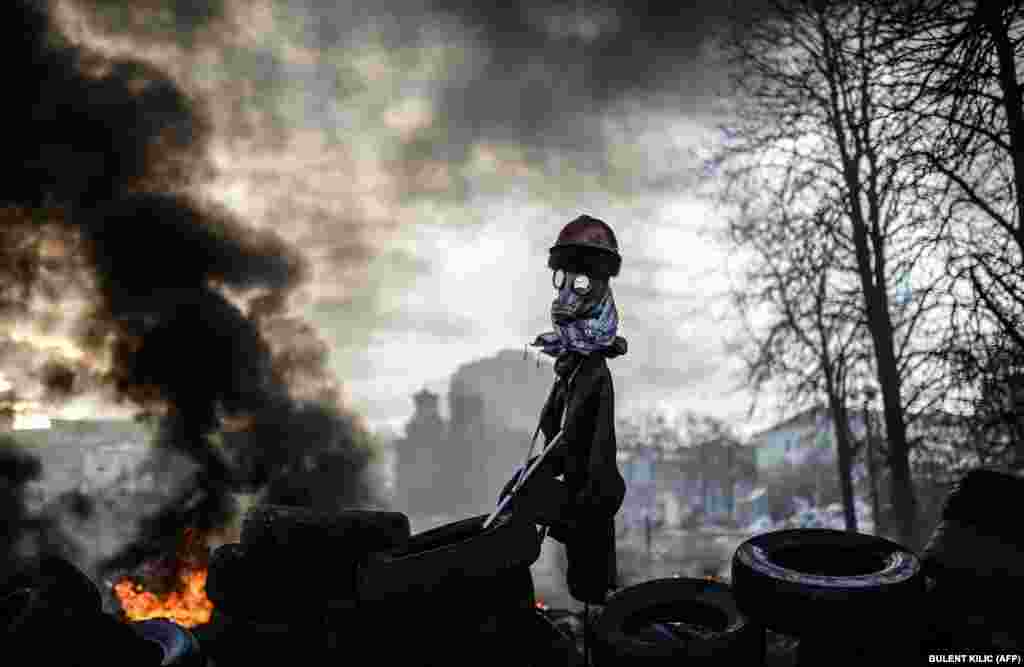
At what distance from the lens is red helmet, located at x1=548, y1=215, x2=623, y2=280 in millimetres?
4301

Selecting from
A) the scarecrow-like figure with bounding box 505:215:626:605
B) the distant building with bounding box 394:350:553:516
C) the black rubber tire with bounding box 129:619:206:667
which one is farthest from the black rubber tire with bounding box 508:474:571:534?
the distant building with bounding box 394:350:553:516

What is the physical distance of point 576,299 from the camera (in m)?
4.36

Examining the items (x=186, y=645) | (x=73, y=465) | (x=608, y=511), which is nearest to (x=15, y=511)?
(x=186, y=645)

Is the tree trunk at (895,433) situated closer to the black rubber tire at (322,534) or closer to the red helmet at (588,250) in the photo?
the red helmet at (588,250)

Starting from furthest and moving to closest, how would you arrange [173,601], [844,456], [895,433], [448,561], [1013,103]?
[173,601]
[844,456]
[895,433]
[1013,103]
[448,561]

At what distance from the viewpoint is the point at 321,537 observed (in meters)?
3.93

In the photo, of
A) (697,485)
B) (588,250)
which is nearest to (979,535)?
(588,250)

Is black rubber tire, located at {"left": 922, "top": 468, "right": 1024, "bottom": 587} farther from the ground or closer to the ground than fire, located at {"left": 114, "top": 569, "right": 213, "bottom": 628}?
A: farther from the ground

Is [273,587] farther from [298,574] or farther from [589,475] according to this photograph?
[589,475]

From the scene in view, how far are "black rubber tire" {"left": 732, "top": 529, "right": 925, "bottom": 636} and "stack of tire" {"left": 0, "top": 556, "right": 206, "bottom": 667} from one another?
3621 millimetres

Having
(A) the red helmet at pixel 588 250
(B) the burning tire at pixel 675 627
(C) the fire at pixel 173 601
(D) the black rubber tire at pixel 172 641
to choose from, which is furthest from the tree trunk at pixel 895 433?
(C) the fire at pixel 173 601

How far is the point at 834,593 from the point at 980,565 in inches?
44.4

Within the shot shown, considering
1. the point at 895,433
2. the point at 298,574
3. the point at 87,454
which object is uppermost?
the point at 895,433

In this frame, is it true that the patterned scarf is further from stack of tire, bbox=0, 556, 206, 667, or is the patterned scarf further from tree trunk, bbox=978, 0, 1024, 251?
tree trunk, bbox=978, 0, 1024, 251
